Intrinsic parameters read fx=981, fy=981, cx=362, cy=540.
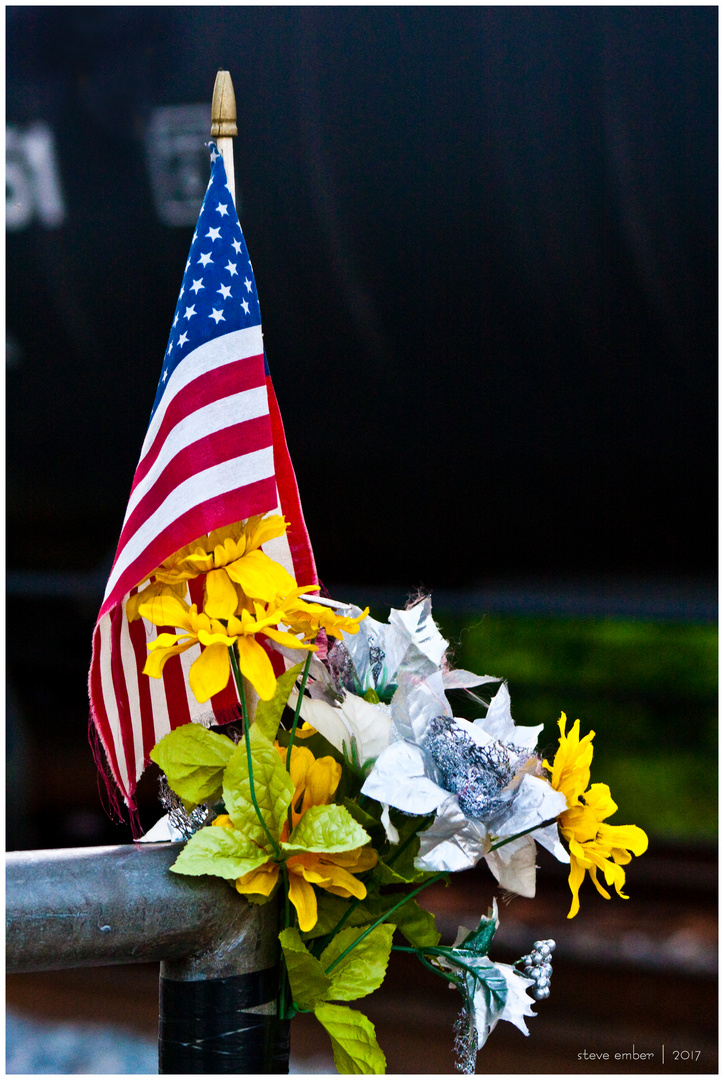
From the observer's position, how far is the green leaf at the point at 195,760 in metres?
0.67

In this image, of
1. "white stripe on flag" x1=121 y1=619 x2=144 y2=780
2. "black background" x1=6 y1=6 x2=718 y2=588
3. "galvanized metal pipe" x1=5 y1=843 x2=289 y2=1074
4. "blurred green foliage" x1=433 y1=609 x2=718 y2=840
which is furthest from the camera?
"black background" x1=6 y1=6 x2=718 y2=588

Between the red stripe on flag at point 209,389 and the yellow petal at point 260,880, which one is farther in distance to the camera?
the red stripe on flag at point 209,389

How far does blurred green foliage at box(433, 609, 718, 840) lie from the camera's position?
10.8 feet

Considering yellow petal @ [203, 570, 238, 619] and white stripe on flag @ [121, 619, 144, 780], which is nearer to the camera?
yellow petal @ [203, 570, 238, 619]

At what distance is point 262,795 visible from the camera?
649 mm

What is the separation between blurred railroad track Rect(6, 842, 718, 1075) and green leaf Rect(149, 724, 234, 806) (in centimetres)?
218

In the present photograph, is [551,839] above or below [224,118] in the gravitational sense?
below

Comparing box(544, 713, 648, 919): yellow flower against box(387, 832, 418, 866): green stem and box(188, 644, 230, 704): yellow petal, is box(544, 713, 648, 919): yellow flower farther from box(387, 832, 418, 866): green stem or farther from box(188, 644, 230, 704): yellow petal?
box(188, 644, 230, 704): yellow petal

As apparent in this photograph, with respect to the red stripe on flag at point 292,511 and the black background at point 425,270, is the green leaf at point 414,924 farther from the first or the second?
the black background at point 425,270

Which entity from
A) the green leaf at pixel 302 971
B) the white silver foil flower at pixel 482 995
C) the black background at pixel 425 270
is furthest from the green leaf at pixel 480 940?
the black background at pixel 425 270

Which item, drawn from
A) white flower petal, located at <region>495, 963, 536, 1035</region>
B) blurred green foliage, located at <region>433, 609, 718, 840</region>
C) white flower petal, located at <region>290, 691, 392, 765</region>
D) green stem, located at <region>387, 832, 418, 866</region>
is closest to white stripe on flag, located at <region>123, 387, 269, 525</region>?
white flower petal, located at <region>290, 691, 392, 765</region>

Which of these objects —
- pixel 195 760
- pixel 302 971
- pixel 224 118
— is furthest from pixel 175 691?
pixel 224 118

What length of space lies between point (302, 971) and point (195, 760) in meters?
0.16

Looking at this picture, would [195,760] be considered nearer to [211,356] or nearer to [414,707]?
[414,707]
